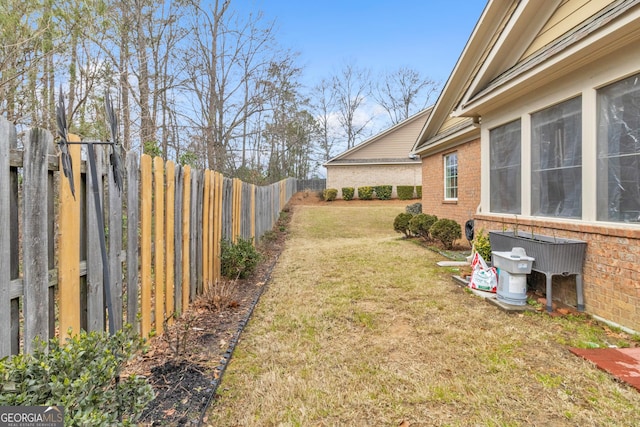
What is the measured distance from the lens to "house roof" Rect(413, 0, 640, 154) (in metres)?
3.55

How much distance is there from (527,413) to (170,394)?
2.53m

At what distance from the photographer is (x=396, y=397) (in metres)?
2.51

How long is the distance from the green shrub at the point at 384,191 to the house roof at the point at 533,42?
15.6 metres

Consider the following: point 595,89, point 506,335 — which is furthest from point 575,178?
point 506,335

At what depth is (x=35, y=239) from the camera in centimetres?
194

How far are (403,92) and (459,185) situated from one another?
99.2 feet

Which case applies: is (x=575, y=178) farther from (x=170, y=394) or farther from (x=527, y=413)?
(x=170, y=394)

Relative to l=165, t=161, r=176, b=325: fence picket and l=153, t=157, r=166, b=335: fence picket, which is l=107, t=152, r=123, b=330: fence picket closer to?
l=153, t=157, r=166, b=335: fence picket

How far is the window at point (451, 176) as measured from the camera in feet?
32.5

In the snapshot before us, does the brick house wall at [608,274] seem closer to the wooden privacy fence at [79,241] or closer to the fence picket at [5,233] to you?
the wooden privacy fence at [79,241]

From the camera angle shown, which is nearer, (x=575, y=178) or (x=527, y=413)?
(x=527, y=413)

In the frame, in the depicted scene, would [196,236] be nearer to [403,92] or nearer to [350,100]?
[350,100]

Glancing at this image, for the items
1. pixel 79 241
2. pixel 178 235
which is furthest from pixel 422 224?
pixel 79 241

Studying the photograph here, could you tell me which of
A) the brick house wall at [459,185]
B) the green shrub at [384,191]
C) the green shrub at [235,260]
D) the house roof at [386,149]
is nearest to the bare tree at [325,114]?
the house roof at [386,149]
